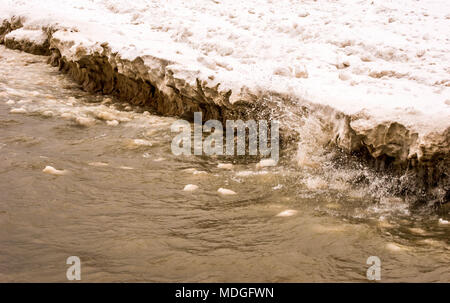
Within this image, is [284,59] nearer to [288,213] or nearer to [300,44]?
[300,44]

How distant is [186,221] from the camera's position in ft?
11.7

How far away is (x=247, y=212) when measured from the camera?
374 cm

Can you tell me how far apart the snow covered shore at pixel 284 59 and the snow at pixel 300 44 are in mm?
17

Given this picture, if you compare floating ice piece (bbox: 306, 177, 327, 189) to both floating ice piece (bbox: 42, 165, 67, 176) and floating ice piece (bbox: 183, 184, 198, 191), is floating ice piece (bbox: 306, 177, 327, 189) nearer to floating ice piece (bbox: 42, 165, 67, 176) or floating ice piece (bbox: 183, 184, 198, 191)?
floating ice piece (bbox: 183, 184, 198, 191)

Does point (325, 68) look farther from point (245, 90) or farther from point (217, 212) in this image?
point (217, 212)

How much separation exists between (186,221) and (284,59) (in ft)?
11.9

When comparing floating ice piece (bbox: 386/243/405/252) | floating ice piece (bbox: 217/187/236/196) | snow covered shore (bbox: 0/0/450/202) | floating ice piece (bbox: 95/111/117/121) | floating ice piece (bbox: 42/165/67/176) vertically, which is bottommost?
floating ice piece (bbox: 386/243/405/252)

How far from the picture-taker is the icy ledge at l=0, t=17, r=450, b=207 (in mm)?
3729

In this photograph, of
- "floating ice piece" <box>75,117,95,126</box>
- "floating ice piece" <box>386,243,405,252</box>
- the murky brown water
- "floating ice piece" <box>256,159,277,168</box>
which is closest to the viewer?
the murky brown water

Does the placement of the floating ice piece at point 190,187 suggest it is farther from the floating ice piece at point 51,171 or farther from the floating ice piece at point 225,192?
the floating ice piece at point 51,171

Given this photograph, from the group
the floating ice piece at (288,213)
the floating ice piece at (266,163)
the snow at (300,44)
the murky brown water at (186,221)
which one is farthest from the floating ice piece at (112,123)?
the floating ice piece at (288,213)

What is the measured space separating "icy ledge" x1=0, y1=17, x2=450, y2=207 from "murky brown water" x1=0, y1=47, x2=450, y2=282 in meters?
0.34

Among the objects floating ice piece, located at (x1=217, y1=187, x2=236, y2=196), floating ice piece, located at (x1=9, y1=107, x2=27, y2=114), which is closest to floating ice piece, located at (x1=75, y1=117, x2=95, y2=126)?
floating ice piece, located at (x1=9, y1=107, x2=27, y2=114)

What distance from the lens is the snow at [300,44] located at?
4.69 meters
